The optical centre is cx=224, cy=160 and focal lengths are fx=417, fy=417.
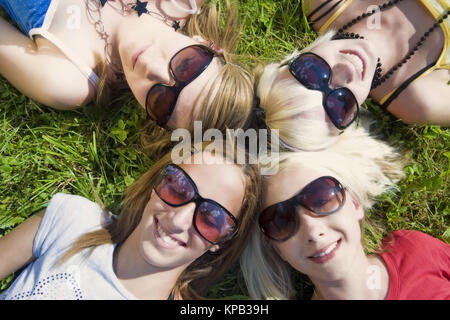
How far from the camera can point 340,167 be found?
8.90ft

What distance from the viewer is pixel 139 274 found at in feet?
8.73

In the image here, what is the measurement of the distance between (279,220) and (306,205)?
0.62ft

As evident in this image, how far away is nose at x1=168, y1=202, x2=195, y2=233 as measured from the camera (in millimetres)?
2453

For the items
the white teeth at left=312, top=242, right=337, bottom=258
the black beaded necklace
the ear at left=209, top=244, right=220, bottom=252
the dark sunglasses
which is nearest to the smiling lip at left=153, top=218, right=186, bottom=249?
the ear at left=209, top=244, right=220, bottom=252

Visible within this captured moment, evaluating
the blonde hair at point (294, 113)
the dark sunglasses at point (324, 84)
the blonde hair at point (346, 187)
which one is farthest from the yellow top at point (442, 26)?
the blonde hair at point (294, 113)

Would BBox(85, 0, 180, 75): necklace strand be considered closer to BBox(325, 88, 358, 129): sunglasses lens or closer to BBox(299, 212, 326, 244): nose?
BBox(325, 88, 358, 129): sunglasses lens

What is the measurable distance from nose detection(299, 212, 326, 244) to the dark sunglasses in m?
Result: 0.60

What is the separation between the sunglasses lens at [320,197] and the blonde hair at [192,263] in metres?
0.32

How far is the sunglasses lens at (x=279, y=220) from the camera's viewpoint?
252cm

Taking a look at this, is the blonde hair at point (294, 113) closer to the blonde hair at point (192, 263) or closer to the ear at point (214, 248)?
the blonde hair at point (192, 263)

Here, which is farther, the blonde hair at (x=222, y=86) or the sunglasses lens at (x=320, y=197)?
the blonde hair at (x=222, y=86)

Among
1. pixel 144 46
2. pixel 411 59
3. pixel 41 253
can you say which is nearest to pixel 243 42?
pixel 144 46

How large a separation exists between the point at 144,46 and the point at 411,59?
191 cm

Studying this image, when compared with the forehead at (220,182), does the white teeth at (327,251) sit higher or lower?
lower
